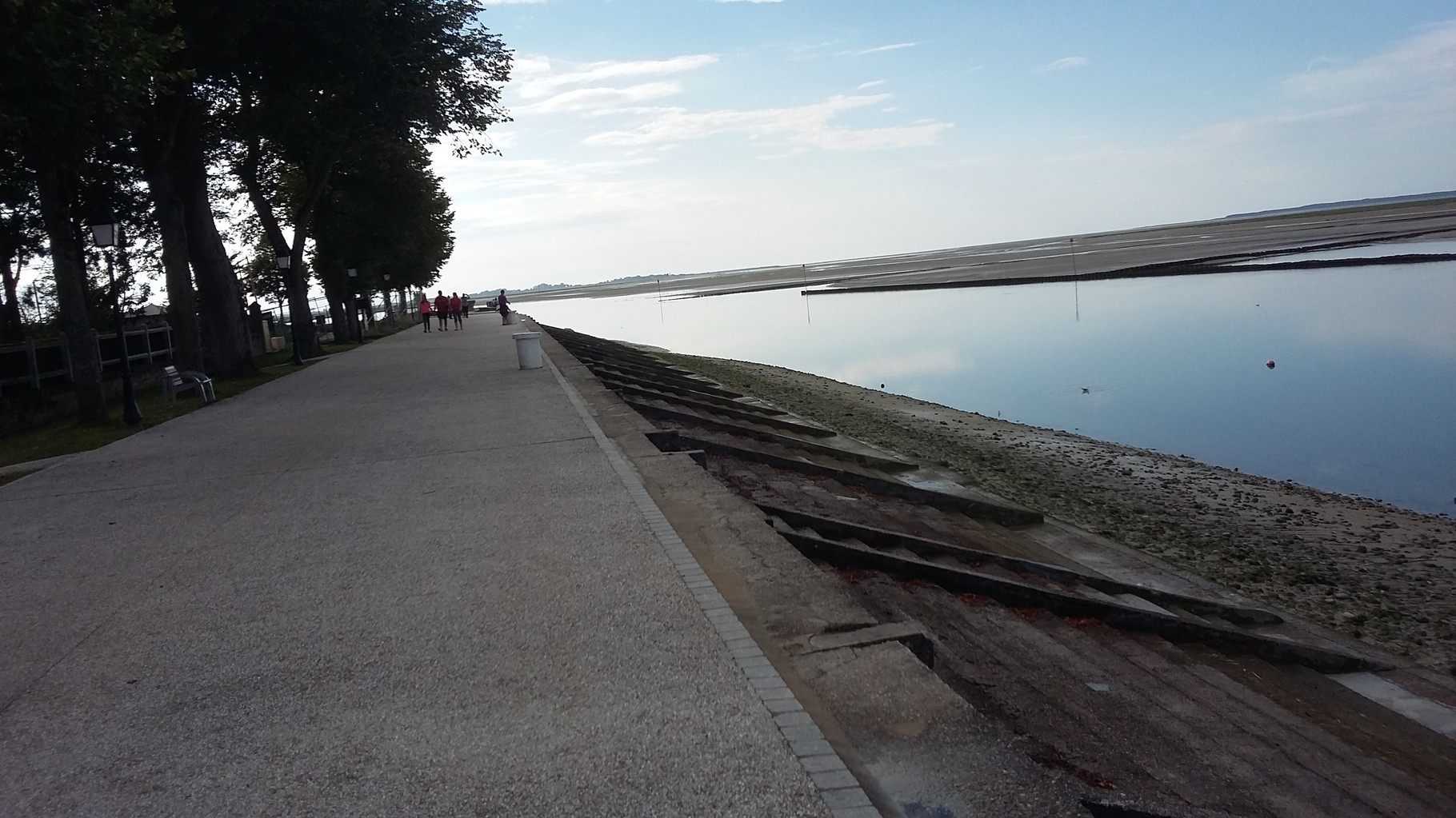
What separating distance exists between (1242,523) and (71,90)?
16.3m

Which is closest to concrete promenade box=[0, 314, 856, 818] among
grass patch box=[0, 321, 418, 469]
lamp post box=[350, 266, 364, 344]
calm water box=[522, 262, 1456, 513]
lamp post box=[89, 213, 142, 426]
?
grass patch box=[0, 321, 418, 469]

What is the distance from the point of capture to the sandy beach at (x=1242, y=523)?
9352 millimetres

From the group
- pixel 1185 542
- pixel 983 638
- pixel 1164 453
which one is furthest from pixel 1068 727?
pixel 1164 453

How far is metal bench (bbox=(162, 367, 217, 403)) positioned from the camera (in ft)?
71.2

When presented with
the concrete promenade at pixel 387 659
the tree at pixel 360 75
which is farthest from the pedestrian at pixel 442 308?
the concrete promenade at pixel 387 659

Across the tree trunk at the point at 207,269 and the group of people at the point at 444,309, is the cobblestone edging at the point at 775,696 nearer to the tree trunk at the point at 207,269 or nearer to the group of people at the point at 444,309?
the tree trunk at the point at 207,269

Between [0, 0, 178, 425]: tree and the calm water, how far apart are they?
665 inches

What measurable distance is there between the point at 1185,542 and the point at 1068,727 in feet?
21.3

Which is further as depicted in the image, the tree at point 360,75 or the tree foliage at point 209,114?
the tree at point 360,75

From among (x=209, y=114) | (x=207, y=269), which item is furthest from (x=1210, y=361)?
(x=209, y=114)

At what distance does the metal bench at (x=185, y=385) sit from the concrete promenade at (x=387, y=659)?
428 inches

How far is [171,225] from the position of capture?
24344mm

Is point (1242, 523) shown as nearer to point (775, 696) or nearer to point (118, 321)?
point (775, 696)

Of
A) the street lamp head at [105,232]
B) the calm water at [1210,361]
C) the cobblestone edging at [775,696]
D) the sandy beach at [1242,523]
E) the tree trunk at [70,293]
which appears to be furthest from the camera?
the street lamp head at [105,232]
